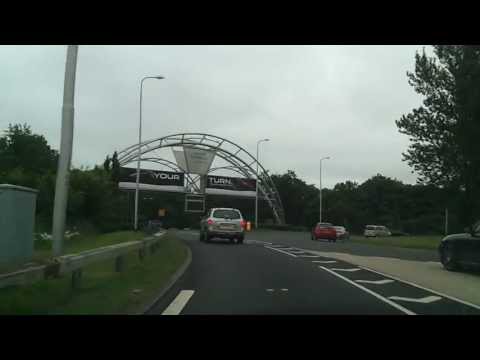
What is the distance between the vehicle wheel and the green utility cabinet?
38.7 ft

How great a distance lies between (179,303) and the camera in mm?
10070

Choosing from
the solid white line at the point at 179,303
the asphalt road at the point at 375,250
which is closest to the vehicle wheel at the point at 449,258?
the asphalt road at the point at 375,250

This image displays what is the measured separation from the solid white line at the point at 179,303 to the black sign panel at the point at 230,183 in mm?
63059

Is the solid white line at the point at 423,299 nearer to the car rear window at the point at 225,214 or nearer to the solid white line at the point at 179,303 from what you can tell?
the solid white line at the point at 179,303

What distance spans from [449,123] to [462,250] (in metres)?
26.5

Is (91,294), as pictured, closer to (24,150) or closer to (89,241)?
(89,241)

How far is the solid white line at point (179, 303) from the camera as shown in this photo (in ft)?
30.2

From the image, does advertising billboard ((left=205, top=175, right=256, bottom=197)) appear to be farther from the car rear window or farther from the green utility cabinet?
the green utility cabinet

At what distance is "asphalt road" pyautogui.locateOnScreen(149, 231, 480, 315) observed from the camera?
959cm

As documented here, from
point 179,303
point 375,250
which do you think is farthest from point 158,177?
point 179,303

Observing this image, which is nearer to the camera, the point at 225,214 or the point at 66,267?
the point at 66,267
